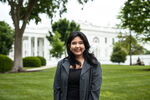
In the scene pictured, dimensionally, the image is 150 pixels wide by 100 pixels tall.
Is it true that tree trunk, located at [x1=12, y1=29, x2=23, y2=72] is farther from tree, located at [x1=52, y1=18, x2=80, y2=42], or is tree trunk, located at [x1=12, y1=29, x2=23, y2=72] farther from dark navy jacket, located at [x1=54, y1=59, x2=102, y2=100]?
tree, located at [x1=52, y1=18, x2=80, y2=42]

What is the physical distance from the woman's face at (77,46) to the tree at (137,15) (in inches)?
777

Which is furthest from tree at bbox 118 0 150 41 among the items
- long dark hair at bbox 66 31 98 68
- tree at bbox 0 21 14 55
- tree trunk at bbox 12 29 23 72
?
tree at bbox 0 21 14 55

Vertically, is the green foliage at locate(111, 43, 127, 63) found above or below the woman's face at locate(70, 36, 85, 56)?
below

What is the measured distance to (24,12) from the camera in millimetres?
23344

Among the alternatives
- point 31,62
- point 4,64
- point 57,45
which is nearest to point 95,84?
point 4,64

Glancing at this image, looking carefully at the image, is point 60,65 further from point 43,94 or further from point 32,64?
point 32,64

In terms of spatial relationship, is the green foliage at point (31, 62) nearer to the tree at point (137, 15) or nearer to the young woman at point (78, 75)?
the tree at point (137, 15)

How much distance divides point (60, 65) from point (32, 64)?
3128 centimetres

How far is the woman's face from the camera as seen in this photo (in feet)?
11.9

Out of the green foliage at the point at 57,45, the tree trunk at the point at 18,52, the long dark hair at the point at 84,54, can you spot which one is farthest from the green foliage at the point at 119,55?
the long dark hair at the point at 84,54

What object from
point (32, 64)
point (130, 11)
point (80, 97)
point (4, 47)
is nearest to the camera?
point (80, 97)

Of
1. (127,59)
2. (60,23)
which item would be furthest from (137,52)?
(60,23)

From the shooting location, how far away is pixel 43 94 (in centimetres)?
945

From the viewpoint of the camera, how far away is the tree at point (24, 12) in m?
21.8
